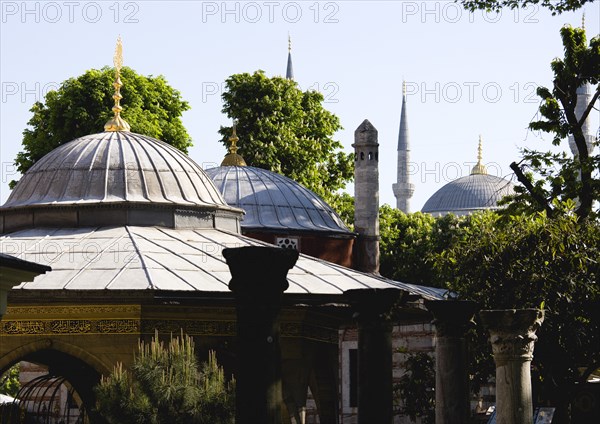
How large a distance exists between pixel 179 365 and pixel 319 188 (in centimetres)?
3348

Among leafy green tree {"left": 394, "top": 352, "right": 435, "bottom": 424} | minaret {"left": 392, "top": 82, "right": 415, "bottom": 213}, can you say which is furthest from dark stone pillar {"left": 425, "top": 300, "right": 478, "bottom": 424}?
minaret {"left": 392, "top": 82, "right": 415, "bottom": 213}

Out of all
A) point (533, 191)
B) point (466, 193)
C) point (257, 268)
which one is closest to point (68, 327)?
point (257, 268)

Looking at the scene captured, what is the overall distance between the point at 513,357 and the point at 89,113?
96.3ft

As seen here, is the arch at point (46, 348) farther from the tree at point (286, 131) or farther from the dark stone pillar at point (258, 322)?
the tree at point (286, 131)

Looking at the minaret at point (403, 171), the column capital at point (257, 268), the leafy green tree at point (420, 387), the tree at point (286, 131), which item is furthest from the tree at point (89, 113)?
the minaret at point (403, 171)

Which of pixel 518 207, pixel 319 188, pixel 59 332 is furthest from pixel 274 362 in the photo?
pixel 319 188

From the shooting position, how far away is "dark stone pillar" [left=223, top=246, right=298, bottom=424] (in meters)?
13.3

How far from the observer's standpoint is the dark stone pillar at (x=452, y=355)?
19.2 meters

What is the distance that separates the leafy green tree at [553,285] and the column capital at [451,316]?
4201 mm

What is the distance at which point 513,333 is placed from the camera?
18.8m

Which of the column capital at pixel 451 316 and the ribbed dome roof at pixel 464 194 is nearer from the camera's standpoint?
the column capital at pixel 451 316

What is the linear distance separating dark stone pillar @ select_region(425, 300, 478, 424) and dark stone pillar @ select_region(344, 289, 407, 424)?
10.9 feet

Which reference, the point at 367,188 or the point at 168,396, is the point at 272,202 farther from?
the point at 168,396

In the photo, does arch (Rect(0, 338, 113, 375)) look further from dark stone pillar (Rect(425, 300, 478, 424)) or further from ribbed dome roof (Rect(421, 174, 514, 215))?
ribbed dome roof (Rect(421, 174, 514, 215))
